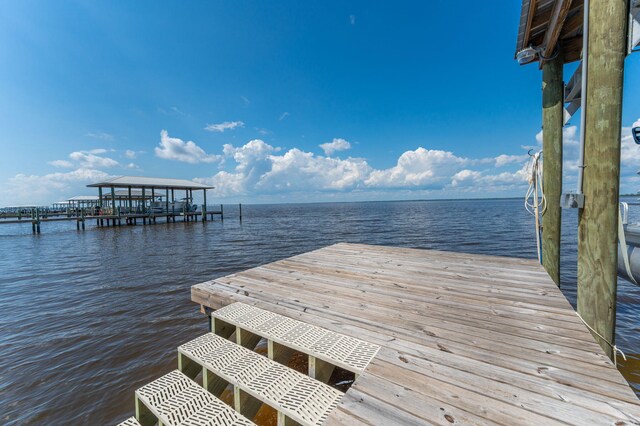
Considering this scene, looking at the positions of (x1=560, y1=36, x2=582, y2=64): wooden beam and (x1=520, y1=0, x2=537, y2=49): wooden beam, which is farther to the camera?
(x1=560, y1=36, x2=582, y2=64): wooden beam

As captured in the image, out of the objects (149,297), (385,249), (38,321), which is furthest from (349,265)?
(38,321)

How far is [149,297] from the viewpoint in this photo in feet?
20.9

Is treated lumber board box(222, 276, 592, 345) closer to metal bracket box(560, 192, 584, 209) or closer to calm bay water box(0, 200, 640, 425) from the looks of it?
metal bracket box(560, 192, 584, 209)

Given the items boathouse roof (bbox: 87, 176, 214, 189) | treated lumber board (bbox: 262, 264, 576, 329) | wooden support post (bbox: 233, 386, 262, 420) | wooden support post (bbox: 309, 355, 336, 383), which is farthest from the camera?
boathouse roof (bbox: 87, 176, 214, 189)

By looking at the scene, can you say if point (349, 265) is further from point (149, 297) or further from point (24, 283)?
point (24, 283)

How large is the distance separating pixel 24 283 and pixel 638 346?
46.9ft

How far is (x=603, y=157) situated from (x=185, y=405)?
3.94m

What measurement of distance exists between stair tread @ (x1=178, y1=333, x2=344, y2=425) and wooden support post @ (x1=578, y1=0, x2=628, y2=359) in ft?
8.20

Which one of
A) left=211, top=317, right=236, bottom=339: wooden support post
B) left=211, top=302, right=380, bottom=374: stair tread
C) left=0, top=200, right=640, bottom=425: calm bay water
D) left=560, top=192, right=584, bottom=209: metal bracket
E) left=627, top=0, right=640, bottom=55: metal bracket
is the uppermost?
left=627, top=0, right=640, bottom=55: metal bracket

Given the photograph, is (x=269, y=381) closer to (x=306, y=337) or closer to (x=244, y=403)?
(x=244, y=403)

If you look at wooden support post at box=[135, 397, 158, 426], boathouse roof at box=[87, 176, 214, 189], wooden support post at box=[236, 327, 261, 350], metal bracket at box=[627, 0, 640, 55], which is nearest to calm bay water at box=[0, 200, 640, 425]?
wooden support post at box=[135, 397, 158, 426]

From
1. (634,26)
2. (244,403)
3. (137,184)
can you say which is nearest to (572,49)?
Answer: (634,26)

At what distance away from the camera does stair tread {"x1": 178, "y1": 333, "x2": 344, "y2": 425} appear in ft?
5.19

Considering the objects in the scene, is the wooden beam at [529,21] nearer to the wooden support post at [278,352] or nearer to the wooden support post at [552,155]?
the wooden support post at [552,155]
